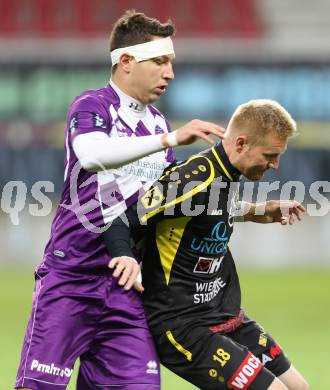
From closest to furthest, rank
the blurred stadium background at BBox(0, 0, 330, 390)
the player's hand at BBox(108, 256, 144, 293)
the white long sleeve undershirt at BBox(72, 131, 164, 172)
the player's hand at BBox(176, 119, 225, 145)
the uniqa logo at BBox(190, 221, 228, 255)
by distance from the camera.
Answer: the player's hand at BBox(176, 119, 225, 145) → the white long sleeve undershirt at BBox(72, 131, 164, 172) → the player's hand at BBox(108, 256, 144, 293) → the uniqa logo at BBox(190, 221, 228, 255) → the blurred stadium background at BBox(0, 0, 330, 390)

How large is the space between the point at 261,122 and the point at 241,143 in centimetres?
14

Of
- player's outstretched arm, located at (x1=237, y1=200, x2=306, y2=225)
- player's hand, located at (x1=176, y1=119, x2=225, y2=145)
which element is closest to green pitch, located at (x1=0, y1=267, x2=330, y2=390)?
player's outstretched arm, located at (x1=237, y1=200, x2=306, y2=225)

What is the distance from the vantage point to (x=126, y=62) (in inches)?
211

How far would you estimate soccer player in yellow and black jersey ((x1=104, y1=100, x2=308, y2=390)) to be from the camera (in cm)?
494

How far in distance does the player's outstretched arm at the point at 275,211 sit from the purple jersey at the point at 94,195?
27.0 inches

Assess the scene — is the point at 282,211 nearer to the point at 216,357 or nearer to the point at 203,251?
the point at 203,251

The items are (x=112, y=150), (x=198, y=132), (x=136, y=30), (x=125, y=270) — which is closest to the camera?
(x=198, y=132)

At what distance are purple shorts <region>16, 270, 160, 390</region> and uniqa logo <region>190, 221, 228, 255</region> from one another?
0.39m

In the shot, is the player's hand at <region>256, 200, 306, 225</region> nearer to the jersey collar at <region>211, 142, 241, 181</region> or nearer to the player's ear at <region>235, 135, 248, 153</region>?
the jersey collar at <region>211, 142, 241, 181</region>

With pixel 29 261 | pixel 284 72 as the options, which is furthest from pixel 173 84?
pixel 29 261

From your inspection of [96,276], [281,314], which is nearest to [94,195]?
[96,276]

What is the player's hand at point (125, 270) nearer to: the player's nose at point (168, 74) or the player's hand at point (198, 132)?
the player's hand at point (198, 132)

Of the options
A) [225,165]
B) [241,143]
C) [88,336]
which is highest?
[241,143]

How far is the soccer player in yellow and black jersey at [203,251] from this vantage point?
4938 mm
